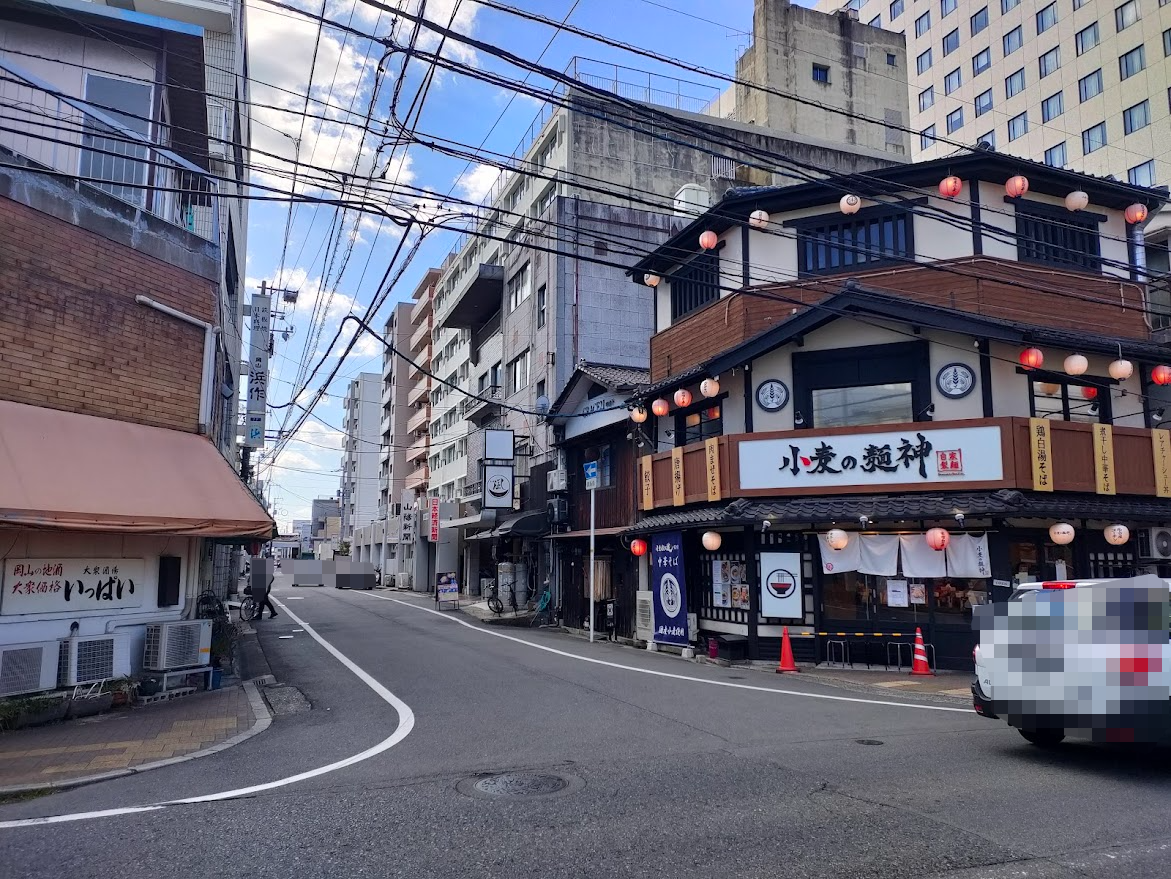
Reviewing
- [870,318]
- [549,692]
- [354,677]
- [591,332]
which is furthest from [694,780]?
[591,332]

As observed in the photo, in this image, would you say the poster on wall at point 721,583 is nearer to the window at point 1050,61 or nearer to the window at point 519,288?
the window at point 519,288

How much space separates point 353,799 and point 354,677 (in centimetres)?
832

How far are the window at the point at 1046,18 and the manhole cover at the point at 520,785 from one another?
5355 centimetres

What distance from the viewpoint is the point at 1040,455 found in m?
15.4

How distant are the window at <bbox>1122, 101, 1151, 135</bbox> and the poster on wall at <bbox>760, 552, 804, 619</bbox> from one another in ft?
123

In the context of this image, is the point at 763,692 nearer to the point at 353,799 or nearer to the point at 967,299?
the point at 353,799

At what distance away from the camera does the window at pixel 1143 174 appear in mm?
38781

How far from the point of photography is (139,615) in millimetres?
12336

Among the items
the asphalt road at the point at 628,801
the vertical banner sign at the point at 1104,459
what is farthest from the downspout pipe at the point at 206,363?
the vertical banner sign at the point at 1104,459

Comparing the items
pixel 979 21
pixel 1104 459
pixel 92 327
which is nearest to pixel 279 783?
pixel 92 327

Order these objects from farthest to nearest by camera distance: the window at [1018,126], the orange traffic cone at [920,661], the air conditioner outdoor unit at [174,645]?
the window at [1018,126]
the orange traffic cone at [920,661]
the air conditioner outdoor unit at [174,645]

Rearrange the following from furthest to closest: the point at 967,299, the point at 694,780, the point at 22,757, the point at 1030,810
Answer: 1. the point at 967,299
2. the point at 22,757
3. the point at 694,780
4. the point at 1030,810

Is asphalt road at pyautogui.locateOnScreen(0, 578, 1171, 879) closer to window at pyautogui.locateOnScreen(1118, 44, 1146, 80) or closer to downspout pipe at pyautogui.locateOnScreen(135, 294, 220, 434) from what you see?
downspout pipe at pyautogui.locateOnScreen(135, 294, 220, 434)

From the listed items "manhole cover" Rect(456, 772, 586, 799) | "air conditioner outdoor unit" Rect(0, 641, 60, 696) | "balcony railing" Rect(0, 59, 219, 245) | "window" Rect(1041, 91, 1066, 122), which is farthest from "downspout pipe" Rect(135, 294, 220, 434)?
"window" Rect(1041, 91, 1066, 122)
